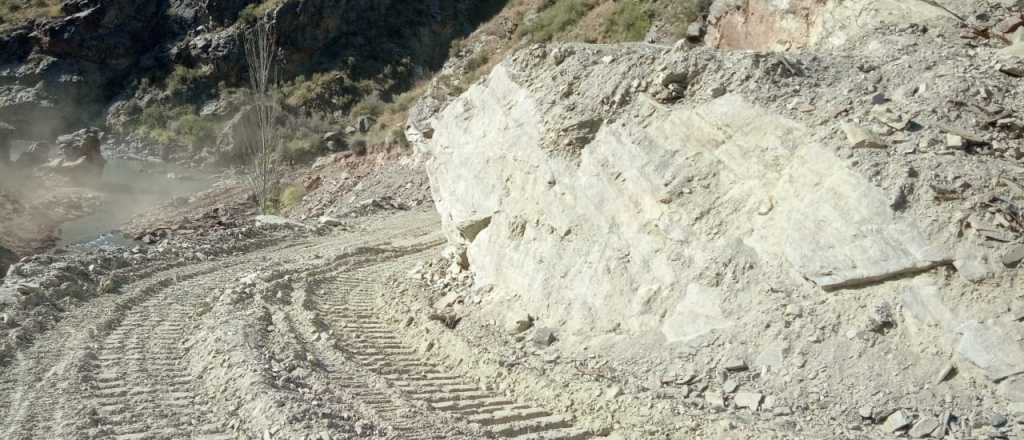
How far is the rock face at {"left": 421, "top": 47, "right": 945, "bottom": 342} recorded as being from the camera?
575 cm

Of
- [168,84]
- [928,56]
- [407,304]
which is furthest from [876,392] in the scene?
[168,84]

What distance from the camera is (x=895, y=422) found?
5.00 metres

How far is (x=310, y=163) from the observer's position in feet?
98.7

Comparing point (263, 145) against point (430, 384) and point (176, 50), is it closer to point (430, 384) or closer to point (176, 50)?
point (430, 384)

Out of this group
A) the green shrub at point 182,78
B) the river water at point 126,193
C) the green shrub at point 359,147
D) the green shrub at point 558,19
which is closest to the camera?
the river water at point 126,193

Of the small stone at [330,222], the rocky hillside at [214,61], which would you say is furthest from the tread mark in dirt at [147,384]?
the rocky hillside at [214,61]

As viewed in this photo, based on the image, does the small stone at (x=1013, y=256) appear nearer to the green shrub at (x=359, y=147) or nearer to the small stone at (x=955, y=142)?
the small stone at (x=955, y=142)

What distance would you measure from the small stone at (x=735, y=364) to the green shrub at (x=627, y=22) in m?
19.3

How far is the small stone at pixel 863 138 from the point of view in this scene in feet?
19.2

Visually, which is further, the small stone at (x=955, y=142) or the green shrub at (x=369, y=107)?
the green shrub at (x=369, y=107)

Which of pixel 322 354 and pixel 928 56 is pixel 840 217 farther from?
pixel 322 354

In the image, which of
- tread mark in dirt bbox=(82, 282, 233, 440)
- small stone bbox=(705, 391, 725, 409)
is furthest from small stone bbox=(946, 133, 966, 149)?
tread mark in dirt bbox=(82, 282, 233, 440)

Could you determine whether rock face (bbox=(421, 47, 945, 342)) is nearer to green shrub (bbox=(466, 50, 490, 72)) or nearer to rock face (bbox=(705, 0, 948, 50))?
rock face (bbox=(705, 0, 948, 50))

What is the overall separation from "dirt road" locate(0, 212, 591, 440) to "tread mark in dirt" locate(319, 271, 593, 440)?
16 mm
